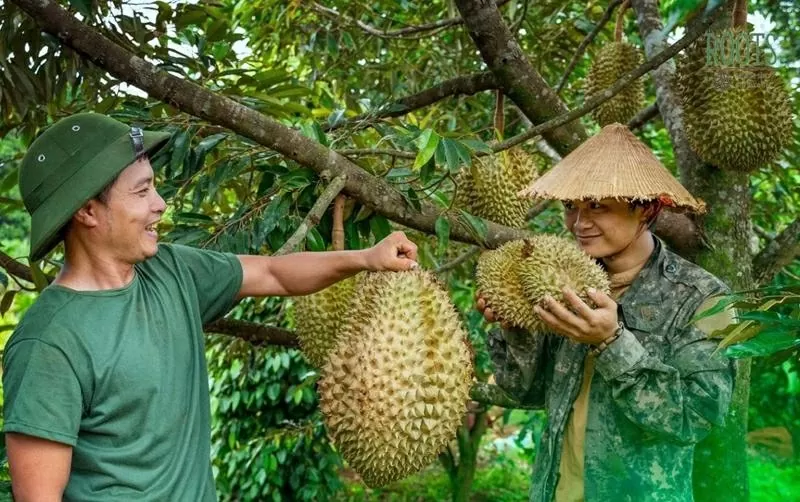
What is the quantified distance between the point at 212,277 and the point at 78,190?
0.38 metres

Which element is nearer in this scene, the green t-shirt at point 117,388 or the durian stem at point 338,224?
the green t-shirt at point 117,388

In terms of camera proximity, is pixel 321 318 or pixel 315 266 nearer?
pixel 315 266

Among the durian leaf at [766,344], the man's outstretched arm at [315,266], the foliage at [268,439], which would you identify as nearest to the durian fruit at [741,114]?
the man's outstretched arm at [315,266]

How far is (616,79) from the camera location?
3008mm

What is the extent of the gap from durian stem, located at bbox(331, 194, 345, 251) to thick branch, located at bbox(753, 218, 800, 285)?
159cm

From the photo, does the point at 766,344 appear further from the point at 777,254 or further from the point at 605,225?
the point at 777,254

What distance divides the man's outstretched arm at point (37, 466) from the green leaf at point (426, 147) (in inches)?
33.9

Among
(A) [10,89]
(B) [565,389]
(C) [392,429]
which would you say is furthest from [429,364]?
(A) [10,89]

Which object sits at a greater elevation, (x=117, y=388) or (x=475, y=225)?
(x=475, y=225)

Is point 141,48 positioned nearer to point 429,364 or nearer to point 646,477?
point 429,364

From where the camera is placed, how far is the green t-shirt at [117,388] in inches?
52.7

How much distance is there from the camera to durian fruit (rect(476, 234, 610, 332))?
1740 millimetres

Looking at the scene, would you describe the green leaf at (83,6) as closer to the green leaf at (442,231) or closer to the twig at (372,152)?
the twig at (372,152)

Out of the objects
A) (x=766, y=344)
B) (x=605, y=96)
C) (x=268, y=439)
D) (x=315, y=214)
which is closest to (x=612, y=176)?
(x=605, y=96)
